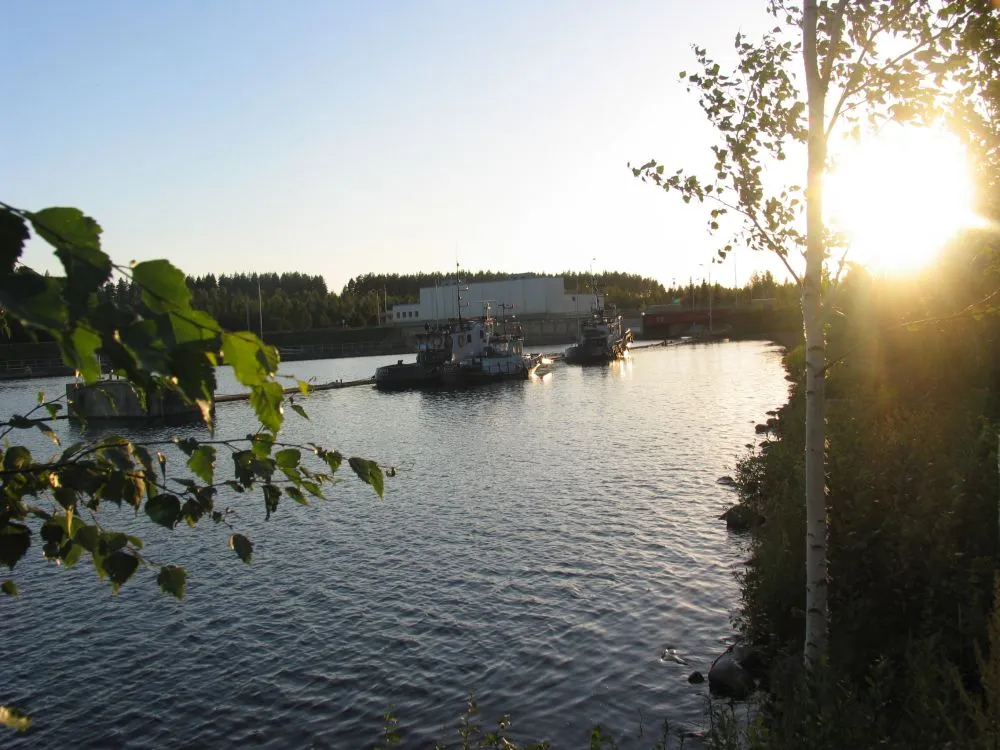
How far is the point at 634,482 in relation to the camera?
2977 cm

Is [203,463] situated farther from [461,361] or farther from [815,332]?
[461,361]

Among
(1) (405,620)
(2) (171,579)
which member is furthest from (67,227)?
(1) (405,620)

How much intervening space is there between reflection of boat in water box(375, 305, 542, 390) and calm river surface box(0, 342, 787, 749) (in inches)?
1972

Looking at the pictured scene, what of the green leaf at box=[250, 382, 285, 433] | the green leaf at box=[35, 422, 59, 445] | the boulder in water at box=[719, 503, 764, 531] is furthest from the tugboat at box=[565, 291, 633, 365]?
the green leaf at box=[250, 382, 285, 433]

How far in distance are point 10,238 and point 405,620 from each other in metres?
16.2

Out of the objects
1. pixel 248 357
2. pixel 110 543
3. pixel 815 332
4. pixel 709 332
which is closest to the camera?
pixel 248 357

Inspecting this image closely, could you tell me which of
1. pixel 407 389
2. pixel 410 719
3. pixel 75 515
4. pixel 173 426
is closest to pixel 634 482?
pixel 410 719

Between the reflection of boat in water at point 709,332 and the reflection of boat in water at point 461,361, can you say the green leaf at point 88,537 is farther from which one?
the reflection of boat in water at point 709,332

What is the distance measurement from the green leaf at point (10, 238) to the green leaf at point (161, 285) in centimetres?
25

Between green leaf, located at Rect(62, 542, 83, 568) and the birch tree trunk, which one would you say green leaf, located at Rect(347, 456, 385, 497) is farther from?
the birch tree trunk

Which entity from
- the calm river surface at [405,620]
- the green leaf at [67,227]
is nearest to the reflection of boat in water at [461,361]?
the calm river surface at [405,620]

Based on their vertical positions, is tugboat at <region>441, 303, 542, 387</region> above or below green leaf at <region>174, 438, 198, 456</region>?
below

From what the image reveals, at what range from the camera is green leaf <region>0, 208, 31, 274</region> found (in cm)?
195

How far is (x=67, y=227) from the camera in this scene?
197 cm
